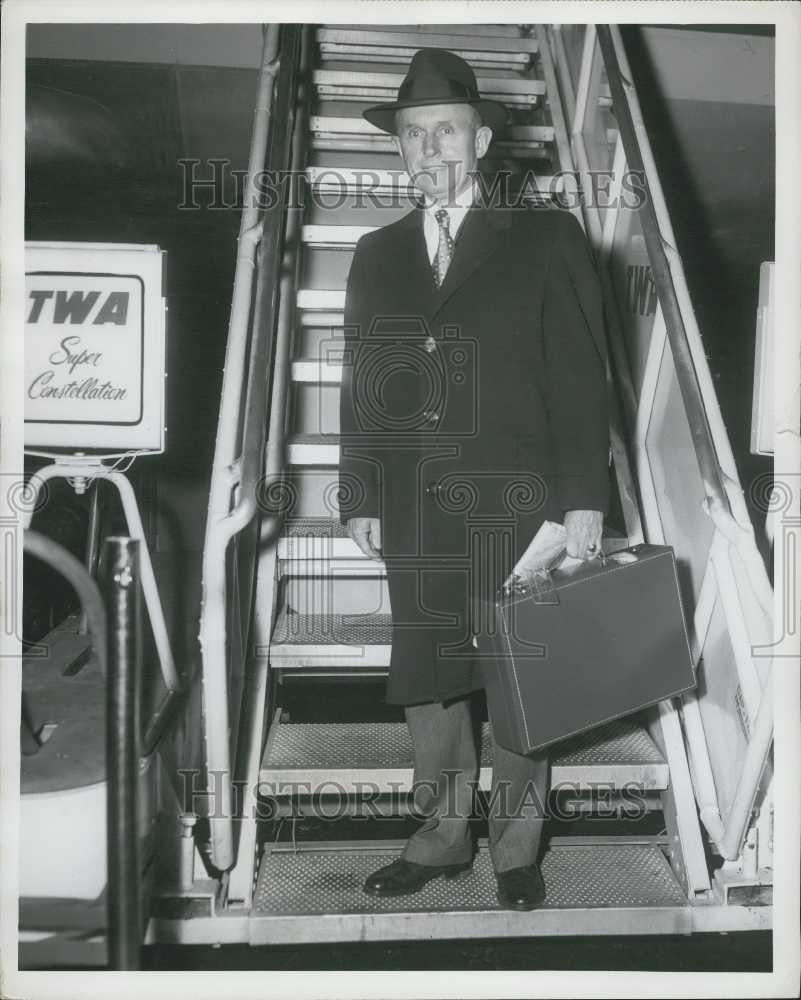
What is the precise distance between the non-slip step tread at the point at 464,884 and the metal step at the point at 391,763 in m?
0.17

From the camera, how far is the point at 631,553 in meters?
1.70

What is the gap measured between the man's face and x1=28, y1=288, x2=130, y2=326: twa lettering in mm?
741

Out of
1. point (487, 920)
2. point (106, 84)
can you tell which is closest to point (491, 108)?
point (487, 920)

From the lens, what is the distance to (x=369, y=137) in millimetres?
2908

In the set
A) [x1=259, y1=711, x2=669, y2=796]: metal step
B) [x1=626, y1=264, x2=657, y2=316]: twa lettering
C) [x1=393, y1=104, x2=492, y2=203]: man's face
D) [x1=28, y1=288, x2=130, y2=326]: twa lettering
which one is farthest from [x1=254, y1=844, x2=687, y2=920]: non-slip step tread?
[x1=393, y1=104, x2=492, y2=203]: man's face

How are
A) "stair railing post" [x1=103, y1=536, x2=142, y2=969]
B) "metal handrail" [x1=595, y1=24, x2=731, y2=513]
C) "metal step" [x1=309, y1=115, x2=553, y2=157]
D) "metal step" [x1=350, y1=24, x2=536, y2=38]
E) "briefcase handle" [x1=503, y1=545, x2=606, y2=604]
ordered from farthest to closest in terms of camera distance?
"metal step" [x1=350, y1=24, x2=536, y2=38] → "metal step" [x1=309, y1=115, x2=553, y2=157] → "metal handrail" [x1=595, y1=24, x2=731, y2=513] → "briefcase handle" [x1=503, y1=545, x2=606, y2=604] → "stair railing post" [x1=103, y1=536, x2=142, y2=969]

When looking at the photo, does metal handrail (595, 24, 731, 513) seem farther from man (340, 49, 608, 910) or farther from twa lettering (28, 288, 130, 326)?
twa lettering (28, 288, 130, 326)

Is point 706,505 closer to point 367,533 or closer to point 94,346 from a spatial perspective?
point 367,533

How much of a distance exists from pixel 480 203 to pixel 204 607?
1.12m

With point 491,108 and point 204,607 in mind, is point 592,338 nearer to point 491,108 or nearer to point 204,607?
point 491,108

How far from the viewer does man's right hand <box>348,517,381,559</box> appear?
1.87 metres

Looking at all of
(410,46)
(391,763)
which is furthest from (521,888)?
(410,46)

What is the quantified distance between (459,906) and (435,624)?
651mm

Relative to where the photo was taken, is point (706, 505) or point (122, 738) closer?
point (122, 738)
